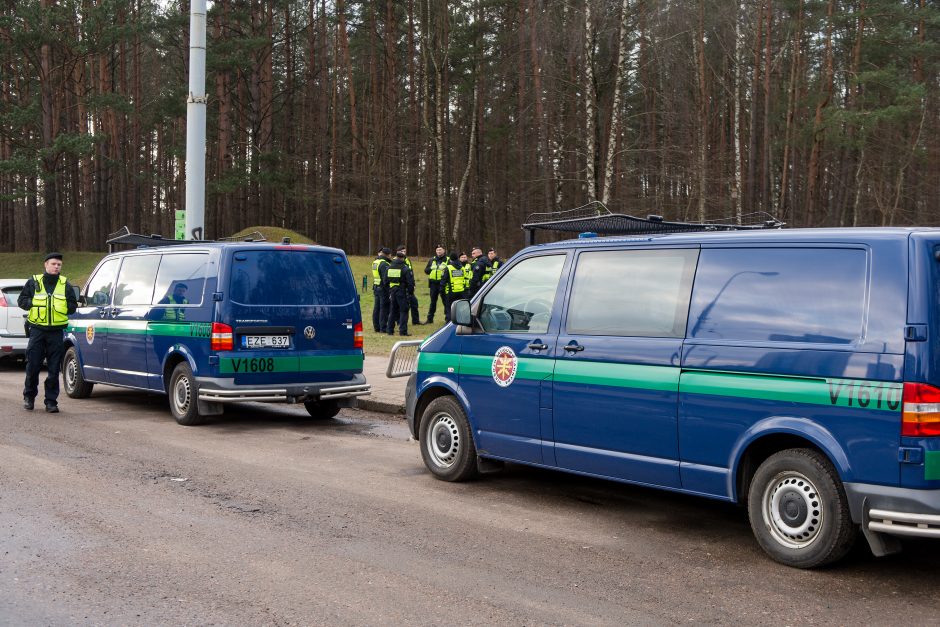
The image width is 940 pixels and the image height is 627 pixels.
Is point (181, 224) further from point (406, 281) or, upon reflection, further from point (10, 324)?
point (406, 281)

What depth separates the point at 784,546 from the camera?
5.89m

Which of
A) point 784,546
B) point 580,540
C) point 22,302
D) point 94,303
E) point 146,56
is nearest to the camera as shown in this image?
point 784,546

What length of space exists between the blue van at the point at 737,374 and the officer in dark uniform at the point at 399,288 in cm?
1302

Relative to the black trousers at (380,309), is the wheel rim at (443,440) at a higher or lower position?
lower

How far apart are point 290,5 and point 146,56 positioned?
13.2 metres

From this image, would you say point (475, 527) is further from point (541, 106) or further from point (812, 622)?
point (541, 106)

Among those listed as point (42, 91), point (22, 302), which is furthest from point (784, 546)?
point (42, 91)

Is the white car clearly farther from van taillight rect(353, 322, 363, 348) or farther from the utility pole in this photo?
van taillight rect(353, 322, 363, 348)

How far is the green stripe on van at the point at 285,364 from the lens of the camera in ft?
35.9

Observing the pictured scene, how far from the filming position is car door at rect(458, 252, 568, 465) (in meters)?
7.42

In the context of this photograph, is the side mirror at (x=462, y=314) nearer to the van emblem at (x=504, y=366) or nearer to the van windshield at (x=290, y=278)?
the van emblem at (x=504, y=366)

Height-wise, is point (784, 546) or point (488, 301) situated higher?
point (488, 301)

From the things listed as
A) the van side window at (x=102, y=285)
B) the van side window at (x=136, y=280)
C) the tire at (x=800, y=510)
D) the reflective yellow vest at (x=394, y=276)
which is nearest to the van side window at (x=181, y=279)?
the van side window at (x=136, y=280)

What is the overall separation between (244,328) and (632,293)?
5445mm
